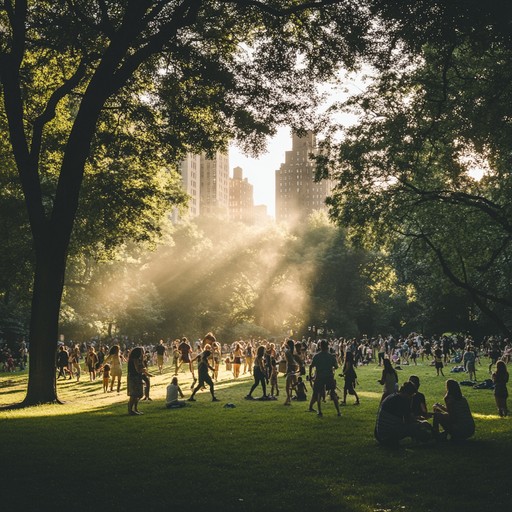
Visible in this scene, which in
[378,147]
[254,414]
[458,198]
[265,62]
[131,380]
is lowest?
[254,414]

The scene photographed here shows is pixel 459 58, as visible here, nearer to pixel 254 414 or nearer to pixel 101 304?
pixel 254 414

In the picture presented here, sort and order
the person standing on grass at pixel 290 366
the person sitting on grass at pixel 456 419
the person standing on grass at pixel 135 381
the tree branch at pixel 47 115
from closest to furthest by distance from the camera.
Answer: the person sitting on grass at pixel 456 419
the person standing on grass at pixel 135 381
the tree branch at pixel 47 115
the person standing on grass at pixel 290 366

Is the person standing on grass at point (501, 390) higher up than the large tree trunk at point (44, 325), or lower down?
lower down

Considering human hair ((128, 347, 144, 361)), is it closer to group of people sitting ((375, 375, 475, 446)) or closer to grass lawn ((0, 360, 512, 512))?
grass lawn ((0, 360, 512, 512))

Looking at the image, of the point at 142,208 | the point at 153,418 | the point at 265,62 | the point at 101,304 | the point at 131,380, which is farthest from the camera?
the point at 101,304

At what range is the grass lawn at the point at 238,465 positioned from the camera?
6555 mm

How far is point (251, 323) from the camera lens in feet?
219

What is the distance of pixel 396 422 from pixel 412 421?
1.48 feet

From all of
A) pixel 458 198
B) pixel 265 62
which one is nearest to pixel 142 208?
pixel 265 62

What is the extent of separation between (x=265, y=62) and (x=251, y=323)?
51.7 meters

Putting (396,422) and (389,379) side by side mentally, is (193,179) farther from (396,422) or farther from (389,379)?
(396,422)

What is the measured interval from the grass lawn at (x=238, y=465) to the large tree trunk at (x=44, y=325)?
182cm

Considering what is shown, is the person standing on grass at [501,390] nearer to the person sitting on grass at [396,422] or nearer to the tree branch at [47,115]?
the person sitting on grass at [396,422]

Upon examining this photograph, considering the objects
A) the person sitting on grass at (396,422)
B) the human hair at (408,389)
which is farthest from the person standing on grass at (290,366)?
the person sitting on grass at (396,422)
